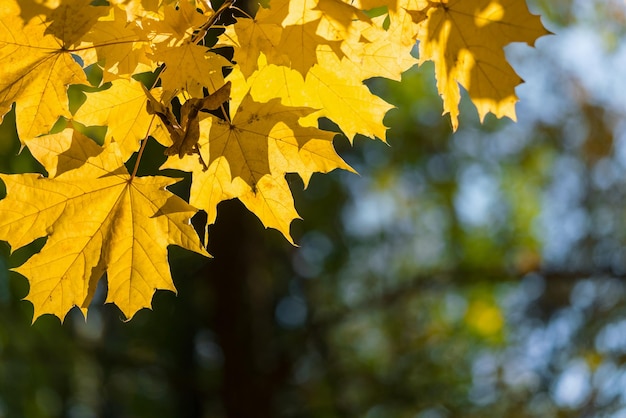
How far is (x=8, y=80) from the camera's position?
5.10 ft

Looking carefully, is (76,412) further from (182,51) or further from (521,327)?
(182,51)

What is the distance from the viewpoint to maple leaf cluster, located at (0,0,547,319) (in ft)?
4.76

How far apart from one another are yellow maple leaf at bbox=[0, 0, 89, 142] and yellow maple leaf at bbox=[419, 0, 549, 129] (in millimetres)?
803

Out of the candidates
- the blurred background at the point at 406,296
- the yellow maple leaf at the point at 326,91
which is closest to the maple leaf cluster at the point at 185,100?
the yellow maple leaf at the point at 326,91

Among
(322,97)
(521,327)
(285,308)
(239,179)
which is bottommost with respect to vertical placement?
(285,308)

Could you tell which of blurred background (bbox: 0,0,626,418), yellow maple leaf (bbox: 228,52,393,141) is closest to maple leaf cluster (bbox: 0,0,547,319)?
yellow maple leaf (bbox: 228,52,393,141)

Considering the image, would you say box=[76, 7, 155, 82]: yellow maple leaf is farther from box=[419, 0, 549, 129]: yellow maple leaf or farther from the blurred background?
the blurred background

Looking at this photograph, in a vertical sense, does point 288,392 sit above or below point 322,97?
below

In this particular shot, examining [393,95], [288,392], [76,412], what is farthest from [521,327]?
[76,412]

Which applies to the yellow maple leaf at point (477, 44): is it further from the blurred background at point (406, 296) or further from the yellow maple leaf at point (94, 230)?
the blurred background at point (406, 296)

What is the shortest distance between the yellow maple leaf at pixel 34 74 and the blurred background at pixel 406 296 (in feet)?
14.5

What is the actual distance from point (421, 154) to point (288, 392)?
3953mm

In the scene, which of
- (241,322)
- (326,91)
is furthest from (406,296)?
(326,91)

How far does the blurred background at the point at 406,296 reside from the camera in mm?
6426
